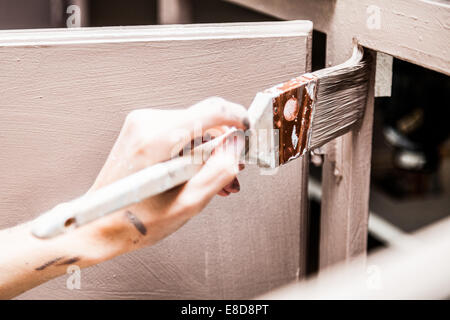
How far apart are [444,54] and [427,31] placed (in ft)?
0.11

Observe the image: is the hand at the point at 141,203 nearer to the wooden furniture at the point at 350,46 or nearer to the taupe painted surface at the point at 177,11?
the wooden furniture at the point at 350,46

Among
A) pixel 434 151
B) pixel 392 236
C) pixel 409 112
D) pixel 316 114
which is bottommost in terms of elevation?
pixel 392 236

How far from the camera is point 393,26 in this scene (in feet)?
1.99

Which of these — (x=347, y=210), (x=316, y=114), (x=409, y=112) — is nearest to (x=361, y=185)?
(x=347, y=210)

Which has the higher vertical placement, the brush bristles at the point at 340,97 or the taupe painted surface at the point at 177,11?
the taupe painted surface at the point at 177,11

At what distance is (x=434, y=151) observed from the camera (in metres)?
1.52

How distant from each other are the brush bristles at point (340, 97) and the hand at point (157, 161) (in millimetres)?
148

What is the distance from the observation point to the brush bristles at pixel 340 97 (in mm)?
631

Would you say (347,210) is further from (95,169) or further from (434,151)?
(434,151)

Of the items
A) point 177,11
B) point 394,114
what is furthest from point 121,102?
point 394,114

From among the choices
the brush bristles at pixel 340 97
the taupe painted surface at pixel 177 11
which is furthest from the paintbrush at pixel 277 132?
the taupe painted surface at pixel 177 11

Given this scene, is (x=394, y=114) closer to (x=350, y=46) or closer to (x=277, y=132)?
(x=350, y=46)

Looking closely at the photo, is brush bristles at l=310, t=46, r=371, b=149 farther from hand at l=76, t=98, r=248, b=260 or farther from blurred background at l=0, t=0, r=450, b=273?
blurred background at l=0, t=0, r=450, b=273

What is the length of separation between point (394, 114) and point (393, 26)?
0.95 metres
